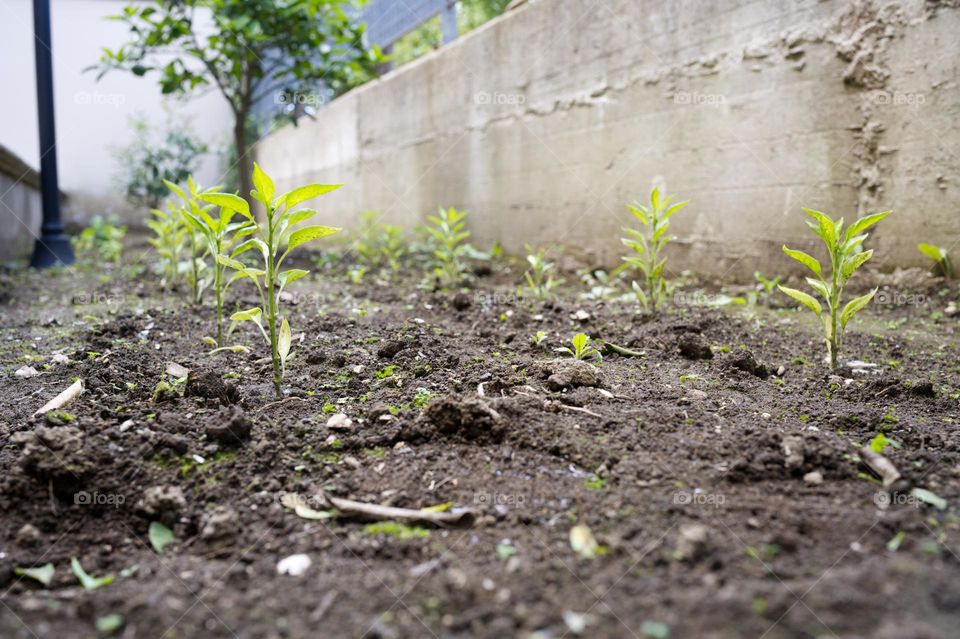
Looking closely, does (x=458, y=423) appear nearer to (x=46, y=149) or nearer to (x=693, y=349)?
(x=693, y=349)

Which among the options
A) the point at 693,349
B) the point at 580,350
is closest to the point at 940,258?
the point at 693,349

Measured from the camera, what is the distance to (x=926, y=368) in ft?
8.00

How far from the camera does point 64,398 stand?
198cm

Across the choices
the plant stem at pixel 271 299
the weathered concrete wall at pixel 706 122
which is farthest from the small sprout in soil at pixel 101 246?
the plant stem at pixel 271 299

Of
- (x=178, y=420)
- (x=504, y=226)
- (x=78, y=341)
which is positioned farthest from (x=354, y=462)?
(x=504, y=226)

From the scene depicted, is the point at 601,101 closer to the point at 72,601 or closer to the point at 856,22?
the point at 856,22

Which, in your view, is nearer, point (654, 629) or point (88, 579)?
point (654, 629)

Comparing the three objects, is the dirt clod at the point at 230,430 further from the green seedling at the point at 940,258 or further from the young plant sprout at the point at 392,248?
the young plant sprout at the point at 392,248

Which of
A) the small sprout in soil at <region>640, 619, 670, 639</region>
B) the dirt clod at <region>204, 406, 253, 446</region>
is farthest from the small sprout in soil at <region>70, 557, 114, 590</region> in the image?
the small sprout in soil at <region>640, 619, 670, 639</region>

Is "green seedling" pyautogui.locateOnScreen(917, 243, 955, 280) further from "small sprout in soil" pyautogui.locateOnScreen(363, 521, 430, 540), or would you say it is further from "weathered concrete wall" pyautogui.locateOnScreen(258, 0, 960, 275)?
"small sprout in soil" pyautogui.locateOnScreen(363, 521, 430, 540)

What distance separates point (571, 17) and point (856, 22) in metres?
2.27

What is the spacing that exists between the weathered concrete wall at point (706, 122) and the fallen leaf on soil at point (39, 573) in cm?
388

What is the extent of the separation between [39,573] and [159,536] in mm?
221

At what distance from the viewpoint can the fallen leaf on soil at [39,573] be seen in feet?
4.04
